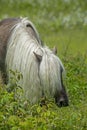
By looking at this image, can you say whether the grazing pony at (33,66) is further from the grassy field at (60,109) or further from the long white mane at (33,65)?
the grassy field at (60,109)

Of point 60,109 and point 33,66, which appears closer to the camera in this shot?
point 60,109

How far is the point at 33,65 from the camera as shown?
30.3 ft

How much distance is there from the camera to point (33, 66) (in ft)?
30.3

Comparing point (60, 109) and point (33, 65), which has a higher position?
point (33, 65)

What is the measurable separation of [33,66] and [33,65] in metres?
0.02

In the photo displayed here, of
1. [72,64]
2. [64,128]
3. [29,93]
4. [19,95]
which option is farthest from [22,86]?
[72,64]

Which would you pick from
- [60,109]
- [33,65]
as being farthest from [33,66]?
[60,109]

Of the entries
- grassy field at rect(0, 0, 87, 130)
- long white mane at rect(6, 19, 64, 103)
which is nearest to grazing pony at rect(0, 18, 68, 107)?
long white mane at rect(6, 19, 64, 103)

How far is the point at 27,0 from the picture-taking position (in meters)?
30.5

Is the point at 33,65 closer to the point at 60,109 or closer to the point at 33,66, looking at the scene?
the point at 33,66

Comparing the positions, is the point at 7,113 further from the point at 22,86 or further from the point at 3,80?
the point at 3,80

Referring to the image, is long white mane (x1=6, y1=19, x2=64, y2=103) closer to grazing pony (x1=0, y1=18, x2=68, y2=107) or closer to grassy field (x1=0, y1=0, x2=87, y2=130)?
grazing pony (x1=0, y1=18, x2=68, y2=107)

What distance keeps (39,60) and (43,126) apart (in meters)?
1.54

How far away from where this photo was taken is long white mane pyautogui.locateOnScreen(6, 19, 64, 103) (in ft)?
29.7
